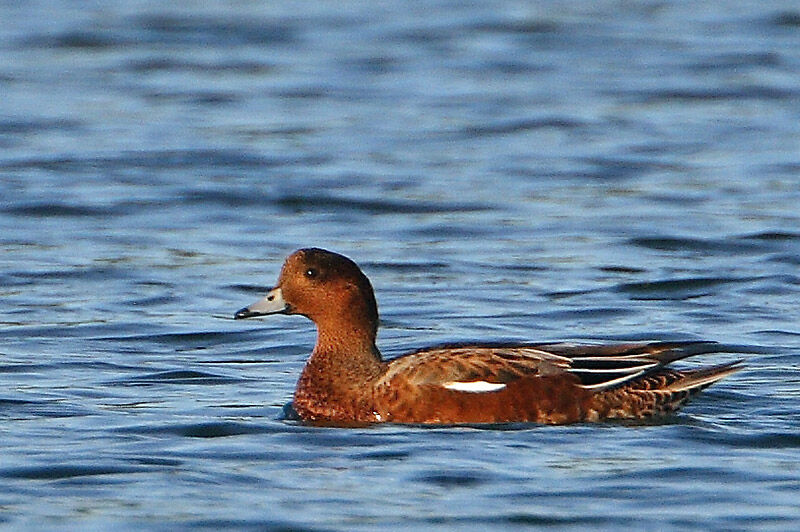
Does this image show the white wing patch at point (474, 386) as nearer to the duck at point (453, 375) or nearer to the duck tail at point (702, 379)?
the duck at point (453, 375)

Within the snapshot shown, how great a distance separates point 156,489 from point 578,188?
858 centimetres

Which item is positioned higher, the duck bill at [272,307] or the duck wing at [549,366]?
the duck bill at [272,307]

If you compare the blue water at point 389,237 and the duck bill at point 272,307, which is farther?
the duck bill at point 272,307

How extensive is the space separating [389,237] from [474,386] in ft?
18.0

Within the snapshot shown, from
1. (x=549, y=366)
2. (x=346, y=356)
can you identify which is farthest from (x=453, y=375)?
(x=346, y=356)

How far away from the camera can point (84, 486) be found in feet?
27.0

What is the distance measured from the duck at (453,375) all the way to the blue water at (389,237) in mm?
149

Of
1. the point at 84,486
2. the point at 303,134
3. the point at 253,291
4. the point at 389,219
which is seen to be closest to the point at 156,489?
the point at 84,486

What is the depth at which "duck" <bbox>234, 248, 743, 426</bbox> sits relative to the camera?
30.3 ft

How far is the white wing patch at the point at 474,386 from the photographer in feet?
30.3

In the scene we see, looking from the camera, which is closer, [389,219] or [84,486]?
[84,486]

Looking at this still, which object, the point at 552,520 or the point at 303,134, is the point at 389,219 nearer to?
the point at 303,134

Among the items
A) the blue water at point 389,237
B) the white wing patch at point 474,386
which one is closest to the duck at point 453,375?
the white wing patch at point 474,386

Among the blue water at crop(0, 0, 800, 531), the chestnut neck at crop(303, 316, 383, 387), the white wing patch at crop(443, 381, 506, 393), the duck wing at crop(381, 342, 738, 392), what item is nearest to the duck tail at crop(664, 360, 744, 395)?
the duck wing at crop(381, 342, 738, 392)
